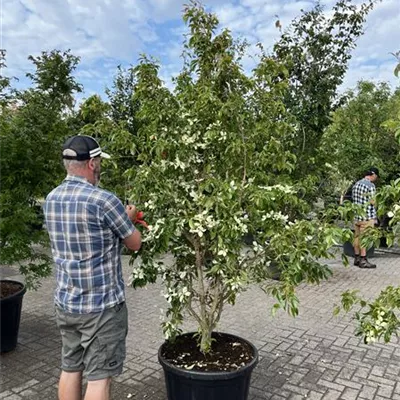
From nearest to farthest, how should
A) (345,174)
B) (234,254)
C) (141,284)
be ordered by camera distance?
(234,254)
(141,284)
(345,174)

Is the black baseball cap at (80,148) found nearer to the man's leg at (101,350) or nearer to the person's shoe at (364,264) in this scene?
the man's leg at (101,350)

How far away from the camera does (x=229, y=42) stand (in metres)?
3.42

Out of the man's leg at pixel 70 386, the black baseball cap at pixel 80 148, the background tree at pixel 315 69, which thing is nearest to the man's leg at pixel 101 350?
the man's leg at pixel 70 386

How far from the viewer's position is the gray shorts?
9.06 ft

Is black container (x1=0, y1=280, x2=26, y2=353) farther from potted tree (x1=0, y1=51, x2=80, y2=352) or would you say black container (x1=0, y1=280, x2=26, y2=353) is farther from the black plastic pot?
the black plastic pot

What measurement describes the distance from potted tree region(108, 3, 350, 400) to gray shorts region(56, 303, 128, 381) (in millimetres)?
503

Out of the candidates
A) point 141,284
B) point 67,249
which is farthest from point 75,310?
point 141,284

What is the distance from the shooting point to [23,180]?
4.67m

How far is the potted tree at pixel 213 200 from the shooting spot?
3.05 m

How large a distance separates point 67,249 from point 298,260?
1.52 meters

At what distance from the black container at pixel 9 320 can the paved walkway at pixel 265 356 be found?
4.5 inches

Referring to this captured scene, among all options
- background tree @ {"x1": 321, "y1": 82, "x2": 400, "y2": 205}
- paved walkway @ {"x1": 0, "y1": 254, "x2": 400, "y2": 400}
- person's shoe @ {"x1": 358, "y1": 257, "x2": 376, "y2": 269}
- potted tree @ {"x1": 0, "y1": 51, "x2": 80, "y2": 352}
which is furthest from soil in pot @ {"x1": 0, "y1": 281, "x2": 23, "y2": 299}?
background tree @ {"x1": 321, "y1": 82, "x2": 400, "y2": 205}

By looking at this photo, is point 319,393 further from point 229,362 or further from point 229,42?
point 229,42

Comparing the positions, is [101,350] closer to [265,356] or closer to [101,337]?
[101,337]
